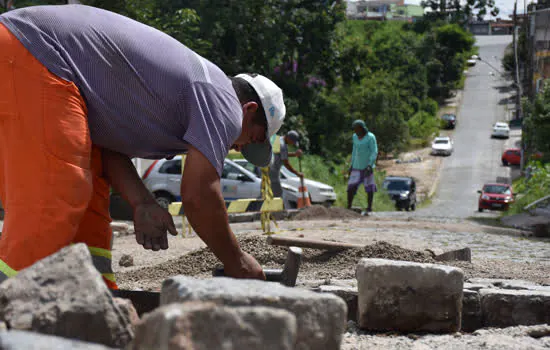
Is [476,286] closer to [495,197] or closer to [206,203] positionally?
[206,203]

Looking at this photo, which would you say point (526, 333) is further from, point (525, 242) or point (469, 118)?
A: point (469, 118)

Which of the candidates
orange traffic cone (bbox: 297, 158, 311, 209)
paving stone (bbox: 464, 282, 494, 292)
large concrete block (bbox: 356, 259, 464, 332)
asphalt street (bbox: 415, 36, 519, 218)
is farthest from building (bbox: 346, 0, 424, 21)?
large concrete block (bbox: 356, 259, 464, 332)

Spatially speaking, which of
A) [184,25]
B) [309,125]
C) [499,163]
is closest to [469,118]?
[499,163]

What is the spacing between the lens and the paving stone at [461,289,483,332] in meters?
4.49

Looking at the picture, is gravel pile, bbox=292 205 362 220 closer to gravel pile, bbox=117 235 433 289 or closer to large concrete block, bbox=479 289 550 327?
gravel pile, bbox=117 235 433 289

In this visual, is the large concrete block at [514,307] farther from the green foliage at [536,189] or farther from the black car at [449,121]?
the black car at [449,121]

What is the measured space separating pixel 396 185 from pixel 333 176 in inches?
202

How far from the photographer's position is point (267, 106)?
11.5 ft

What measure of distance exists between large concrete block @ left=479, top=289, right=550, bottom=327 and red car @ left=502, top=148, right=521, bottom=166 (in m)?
47.5

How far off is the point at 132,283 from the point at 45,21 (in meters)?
2.96

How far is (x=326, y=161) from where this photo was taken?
34.8 meters

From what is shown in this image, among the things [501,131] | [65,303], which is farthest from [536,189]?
[501,131]

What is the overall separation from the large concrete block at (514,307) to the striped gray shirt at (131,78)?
222 centimetres

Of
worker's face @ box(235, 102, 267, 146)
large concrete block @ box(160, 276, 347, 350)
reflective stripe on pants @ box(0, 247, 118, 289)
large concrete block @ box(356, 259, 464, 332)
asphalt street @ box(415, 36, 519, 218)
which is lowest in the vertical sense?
asphalt street @ box(415, 36, 519, 218)
